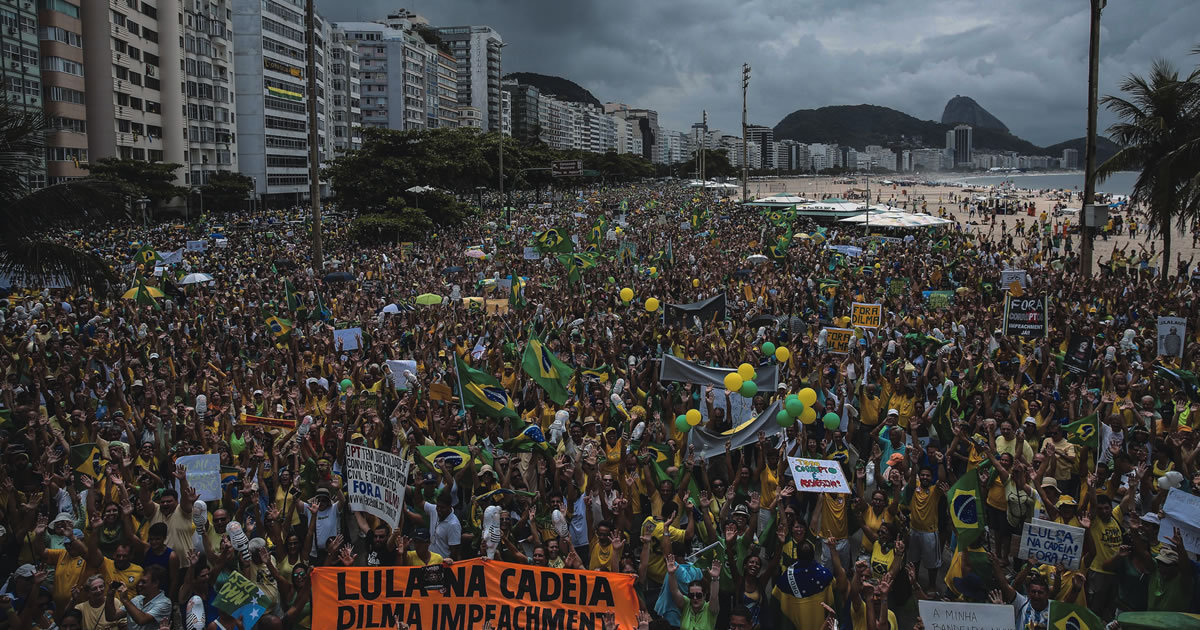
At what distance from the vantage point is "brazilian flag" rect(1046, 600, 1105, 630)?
18.1ft

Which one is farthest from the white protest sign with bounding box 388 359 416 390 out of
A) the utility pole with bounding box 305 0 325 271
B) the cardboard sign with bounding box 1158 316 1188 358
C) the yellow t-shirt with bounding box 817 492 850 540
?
the utility pole with bounding box 305 0 325 271

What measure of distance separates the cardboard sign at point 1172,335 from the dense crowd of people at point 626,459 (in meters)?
0.06

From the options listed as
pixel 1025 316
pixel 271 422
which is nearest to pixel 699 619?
pixel 271 422

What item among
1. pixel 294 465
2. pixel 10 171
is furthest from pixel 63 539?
pixel 10 171

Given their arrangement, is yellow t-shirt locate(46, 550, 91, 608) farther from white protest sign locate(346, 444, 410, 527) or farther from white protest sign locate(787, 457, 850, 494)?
white protest sign locate(787, 457, 850, 494)

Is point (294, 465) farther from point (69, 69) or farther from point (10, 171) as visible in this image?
point (69, 69)

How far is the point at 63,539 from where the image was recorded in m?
6.57

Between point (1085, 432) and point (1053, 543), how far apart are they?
2759 millimetres

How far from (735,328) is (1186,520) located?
34.2 feet

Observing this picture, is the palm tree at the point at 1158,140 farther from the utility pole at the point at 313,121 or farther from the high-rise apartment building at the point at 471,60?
the high-rise apartment building at the point at 471,60

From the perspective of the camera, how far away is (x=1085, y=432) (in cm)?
877

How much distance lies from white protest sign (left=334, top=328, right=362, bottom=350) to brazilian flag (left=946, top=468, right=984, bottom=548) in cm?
987

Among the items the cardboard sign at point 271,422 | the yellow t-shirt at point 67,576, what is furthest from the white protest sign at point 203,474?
the cardboard sign at point 271,422

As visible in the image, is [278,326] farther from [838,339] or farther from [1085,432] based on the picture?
[1085,432]
